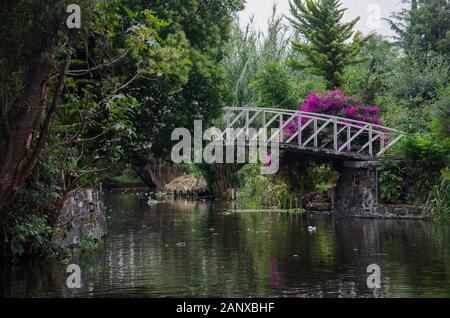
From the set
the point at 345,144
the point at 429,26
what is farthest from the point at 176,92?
the point at 429,26

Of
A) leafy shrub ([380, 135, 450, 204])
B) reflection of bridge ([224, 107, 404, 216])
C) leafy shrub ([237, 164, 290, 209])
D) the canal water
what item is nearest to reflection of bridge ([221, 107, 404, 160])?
reflection of bridge ([224, 107, 404, 216])

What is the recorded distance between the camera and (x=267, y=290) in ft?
33.7

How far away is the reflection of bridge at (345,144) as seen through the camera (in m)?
24.1

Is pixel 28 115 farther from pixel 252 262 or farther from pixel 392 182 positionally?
pixel 392 182

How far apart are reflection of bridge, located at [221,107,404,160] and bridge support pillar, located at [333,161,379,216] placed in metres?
0.42

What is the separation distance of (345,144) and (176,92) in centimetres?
697

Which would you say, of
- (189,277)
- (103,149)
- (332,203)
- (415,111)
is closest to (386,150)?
(332,203)

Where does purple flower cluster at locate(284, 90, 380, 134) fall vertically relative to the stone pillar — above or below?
above

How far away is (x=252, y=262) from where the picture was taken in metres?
13.1

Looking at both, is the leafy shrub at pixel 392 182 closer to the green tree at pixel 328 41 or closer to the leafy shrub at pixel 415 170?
the leafy shrub at pixel 415 170

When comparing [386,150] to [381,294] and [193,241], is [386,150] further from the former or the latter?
[381,294]

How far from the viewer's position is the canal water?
408 inches

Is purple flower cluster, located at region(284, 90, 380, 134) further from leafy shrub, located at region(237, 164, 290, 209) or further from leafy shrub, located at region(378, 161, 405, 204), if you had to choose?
leafy shrub, located at region(378, 161, 405, 204)

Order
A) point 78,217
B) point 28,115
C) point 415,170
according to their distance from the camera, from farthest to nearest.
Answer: point 415,170 < point 78,217 < point 28,115
